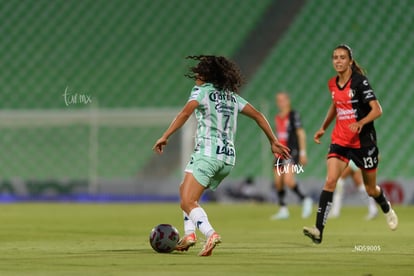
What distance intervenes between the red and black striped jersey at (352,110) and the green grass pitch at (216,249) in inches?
43.8

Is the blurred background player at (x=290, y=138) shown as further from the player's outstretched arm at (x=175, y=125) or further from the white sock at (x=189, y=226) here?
the player's outstretched arm at (x=175, y=125)

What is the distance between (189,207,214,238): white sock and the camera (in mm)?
8445

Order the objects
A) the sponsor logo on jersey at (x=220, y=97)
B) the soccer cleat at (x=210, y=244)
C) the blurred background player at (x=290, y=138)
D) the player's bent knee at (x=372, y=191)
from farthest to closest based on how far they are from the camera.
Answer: the blurred background player at (x=290, y=138)
the player's bent knee at (x=372, y=191)
the sponsor logo on jersey at (x=220, y=97)
the soccer cleat at (x=210, y=244)

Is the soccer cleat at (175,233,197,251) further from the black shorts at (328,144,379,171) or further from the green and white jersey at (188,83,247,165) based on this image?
the black shorts at (328,144,379,171)

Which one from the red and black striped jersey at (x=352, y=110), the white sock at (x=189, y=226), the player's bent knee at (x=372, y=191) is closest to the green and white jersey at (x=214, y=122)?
the white sock at (x=189, y=226)

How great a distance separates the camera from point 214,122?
8797mm

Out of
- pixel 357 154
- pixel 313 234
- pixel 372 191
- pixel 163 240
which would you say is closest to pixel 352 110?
pixel 357 154

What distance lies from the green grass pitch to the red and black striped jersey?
1.11 meters

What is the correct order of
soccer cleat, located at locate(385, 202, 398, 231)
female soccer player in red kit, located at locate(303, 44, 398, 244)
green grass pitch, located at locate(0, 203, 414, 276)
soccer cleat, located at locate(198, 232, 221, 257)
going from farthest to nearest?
soccer cleat, located at locate(385, 202, 398, 231) → female soccer player in red kit, located at locate(303, 44, 398, 244) → soccer cleat, located at locate(198, 232, 221, 257) → green grass pitch, located at locate(0, 203, 414, 276)

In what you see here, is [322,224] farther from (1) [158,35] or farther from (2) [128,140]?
(1) [158,35]

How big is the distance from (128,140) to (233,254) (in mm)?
17002

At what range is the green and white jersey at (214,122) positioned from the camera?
8742 millimetres

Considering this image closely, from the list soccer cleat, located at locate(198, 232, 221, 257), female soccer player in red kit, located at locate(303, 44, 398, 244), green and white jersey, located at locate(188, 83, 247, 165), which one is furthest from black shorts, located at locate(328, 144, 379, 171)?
soccer cleat, located at locate(198, 232, 221, 257)

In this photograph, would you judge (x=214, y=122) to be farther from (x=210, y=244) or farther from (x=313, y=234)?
(x=313, y=234)
